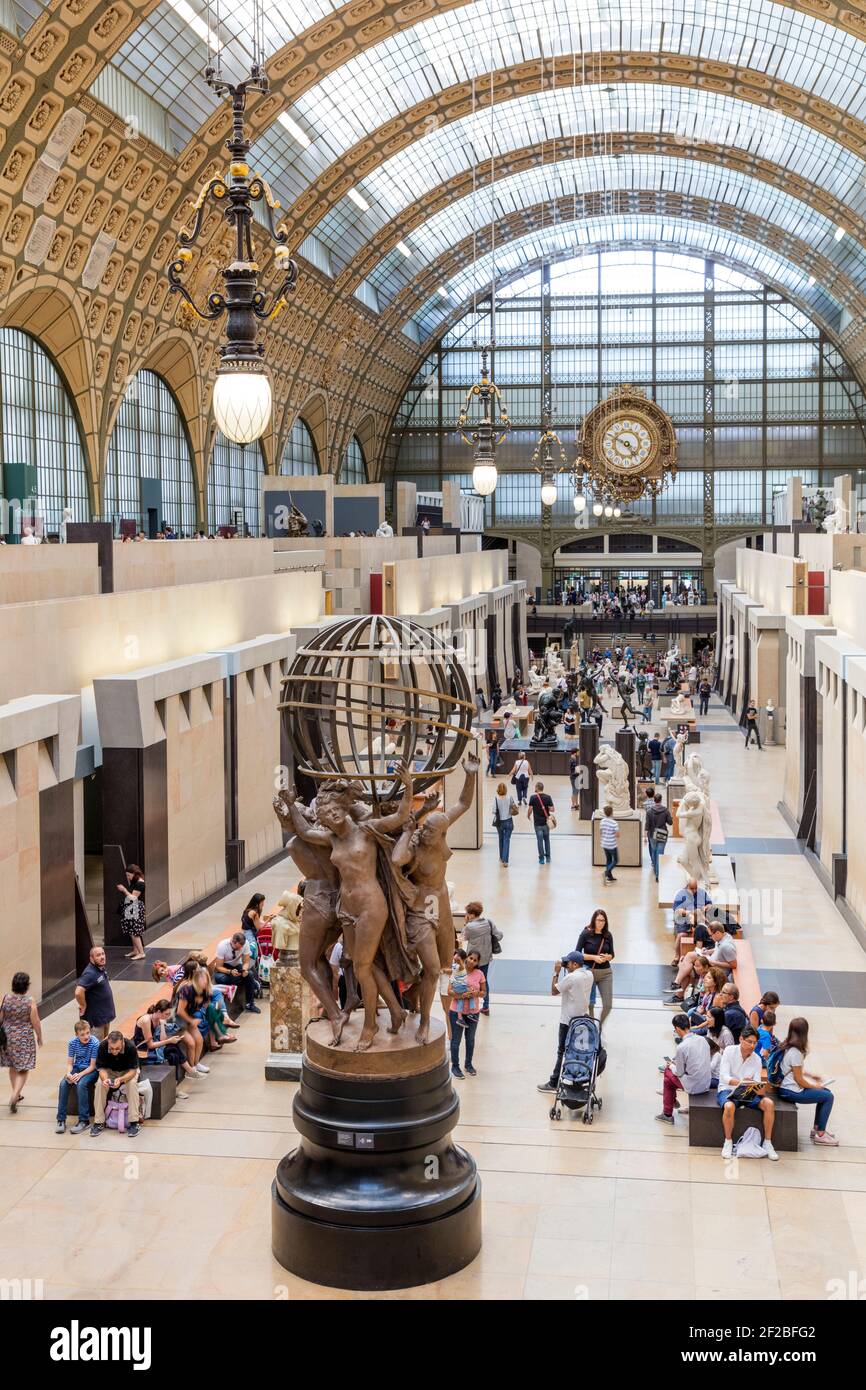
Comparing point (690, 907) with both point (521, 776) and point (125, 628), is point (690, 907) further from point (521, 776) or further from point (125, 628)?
point (521, 776)

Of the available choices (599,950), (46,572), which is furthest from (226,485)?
(599,950)

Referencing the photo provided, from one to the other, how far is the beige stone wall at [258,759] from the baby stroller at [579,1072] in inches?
422

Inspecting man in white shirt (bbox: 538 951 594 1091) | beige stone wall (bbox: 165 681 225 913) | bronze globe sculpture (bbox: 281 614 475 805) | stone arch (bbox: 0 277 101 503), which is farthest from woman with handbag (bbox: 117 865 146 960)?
stone arch (bbox: 0 277 101 503)

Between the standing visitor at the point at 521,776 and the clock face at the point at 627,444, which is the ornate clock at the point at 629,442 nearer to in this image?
the clock face at the point at 627,444

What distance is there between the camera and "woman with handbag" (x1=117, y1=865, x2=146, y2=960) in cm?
1711

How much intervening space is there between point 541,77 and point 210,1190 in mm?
41072

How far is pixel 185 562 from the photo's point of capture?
2350cm

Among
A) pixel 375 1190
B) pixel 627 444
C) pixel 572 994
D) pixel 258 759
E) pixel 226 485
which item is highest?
pixel 627 444

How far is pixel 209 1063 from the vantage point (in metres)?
13.2

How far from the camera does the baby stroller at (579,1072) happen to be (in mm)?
11812

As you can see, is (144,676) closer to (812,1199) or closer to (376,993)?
(376,993)

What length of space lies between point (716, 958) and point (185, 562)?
39.7 ft

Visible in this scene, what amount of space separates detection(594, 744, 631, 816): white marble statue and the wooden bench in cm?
1105
